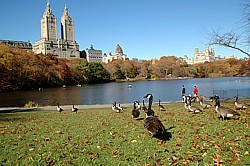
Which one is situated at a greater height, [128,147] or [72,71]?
[72,71]

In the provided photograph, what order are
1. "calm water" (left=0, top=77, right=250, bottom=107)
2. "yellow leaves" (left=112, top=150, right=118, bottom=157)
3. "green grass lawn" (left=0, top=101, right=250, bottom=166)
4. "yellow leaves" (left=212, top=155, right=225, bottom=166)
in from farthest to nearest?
"calm water" (left=0, top=77, right=250, bottom=107)
"yellow leaves" (left=112, top=150, right=118, bottom=157)
"green grass lawn" (left=0, top=101, right=250, bottom=166)
"yellow leaves" (left=212, top=155, right=225, bottom=166)

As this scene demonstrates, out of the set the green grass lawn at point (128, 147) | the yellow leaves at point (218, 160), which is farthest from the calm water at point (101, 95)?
the yellow leaves at point (218, 160)

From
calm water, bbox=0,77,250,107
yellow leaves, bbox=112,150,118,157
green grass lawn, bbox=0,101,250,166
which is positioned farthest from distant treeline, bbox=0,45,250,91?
yellow leaves, bbox=112,150,118,157

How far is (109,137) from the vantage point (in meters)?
7.16

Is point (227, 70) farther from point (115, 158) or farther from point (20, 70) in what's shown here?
point (115, 158)

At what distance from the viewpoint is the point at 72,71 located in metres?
93.5

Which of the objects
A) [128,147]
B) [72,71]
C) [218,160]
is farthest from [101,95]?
[72,71]

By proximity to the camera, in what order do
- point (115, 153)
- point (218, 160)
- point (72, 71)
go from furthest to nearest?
point (72, 71)
point (115, 153)
point (218, 160)

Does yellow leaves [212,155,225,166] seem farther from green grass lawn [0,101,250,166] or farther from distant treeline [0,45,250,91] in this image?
distant treeline [0,45,250,91]

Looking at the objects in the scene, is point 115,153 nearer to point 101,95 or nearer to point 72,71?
point 101,95

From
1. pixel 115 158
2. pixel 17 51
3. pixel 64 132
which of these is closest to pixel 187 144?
pixel 115 158

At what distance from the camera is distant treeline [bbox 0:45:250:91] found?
191 feet

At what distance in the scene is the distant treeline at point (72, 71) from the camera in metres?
58.3

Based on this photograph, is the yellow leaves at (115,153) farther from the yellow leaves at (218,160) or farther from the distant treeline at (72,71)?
the distant treeline at (72,71)
